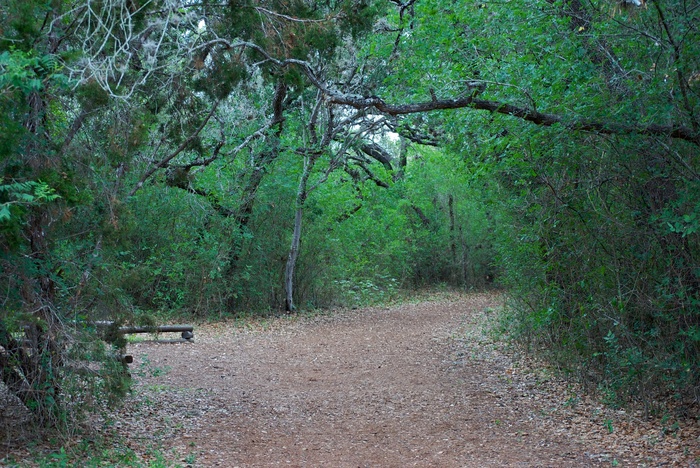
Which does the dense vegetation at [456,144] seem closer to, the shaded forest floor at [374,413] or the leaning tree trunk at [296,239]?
the shaded forest floor at [374,413]

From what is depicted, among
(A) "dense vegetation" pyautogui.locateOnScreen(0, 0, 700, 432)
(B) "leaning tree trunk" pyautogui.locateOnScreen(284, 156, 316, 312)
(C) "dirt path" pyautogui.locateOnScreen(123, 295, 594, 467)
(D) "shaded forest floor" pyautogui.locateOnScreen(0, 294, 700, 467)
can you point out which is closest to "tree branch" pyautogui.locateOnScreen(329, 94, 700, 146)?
(A) "dense vegetation" pyautogui.locateOnScreen(0, 0, 700, 432)

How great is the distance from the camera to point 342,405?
782 cm

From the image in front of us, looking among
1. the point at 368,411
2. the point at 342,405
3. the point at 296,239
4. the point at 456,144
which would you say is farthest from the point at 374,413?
the point at 296,239

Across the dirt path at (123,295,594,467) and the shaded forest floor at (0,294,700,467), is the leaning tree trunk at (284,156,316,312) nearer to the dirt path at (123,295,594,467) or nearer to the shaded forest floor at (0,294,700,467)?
the dirt path at (123,295,594,467)

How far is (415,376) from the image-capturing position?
30.2ft

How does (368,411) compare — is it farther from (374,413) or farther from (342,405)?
(342,405)

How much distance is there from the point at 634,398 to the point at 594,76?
11.1ft

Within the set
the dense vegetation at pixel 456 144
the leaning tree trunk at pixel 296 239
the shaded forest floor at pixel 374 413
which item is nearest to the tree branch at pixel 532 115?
the dense vegetation at pixel 456 144

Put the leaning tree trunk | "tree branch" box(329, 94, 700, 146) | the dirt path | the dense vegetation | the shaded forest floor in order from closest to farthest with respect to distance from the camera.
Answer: the dense vegetation < "tree branch" box(329, 94, 700, 146) < the shaded forest floor < the dirt path < the leaning tree trunk

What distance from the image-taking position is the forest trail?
591 cm

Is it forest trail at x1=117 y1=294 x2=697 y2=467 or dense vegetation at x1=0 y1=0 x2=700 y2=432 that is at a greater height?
dense vegetation at x1=0 y1=0 x2=700 y2=432

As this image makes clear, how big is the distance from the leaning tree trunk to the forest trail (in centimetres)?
339

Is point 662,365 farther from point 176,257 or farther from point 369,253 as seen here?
point 369,253

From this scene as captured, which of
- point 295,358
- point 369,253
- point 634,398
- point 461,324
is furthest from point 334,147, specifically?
point 634,398
